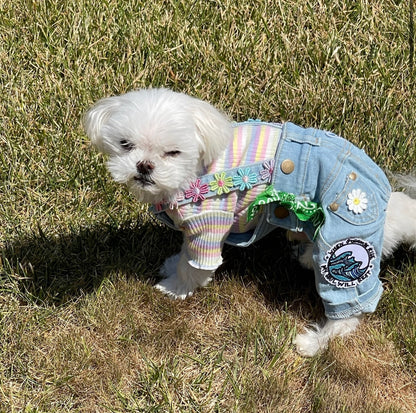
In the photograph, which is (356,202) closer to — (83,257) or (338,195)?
(338,195)

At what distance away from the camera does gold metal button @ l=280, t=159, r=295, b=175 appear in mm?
2197

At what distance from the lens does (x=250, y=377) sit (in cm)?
237

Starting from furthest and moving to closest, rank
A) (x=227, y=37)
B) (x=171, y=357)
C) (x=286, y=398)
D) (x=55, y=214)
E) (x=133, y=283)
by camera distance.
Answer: (x=227, y=37) → (x=55, y=214) → (x=133, y=283) → (x=171, y=357) → (x=286, y=398)

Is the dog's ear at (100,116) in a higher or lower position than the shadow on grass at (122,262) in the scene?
higher

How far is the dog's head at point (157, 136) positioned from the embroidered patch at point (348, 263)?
0.60 meters

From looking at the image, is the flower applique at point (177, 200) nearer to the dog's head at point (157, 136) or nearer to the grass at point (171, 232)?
the dog's head at point (157, 136)

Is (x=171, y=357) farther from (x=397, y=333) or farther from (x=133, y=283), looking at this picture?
(x=397, y=333)

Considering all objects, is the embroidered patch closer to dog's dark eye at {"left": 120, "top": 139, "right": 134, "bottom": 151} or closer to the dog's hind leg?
the dog's hind leg

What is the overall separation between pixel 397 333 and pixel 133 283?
1.19 meters

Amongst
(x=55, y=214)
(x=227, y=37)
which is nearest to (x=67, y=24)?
(x=227, y=37)

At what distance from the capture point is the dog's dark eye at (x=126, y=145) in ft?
6.88

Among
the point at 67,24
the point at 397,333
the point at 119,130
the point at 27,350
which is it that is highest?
the point at 119,130

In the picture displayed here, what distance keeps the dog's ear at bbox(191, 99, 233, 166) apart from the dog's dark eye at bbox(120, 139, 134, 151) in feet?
0.82

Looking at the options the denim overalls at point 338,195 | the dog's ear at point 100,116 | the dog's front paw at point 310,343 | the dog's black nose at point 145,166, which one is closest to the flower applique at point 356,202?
the denim overalls at point 338,195
